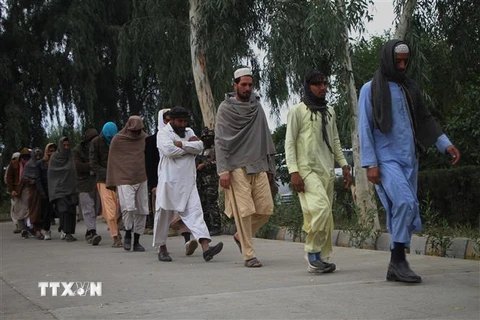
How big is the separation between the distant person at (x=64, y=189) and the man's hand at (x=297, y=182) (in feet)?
25.1

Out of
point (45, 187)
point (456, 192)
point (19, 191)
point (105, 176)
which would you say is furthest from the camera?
point (19, 191)

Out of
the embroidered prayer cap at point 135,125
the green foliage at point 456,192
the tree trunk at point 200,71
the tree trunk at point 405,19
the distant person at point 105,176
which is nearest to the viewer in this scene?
the embroidered prayer cap at point 135,125

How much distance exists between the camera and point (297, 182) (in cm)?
806

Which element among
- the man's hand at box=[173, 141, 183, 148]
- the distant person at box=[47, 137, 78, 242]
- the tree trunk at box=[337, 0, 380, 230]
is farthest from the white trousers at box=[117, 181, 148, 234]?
the distant person at box=[47, 137, 78, 242]

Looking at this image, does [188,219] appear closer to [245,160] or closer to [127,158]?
[245,160]

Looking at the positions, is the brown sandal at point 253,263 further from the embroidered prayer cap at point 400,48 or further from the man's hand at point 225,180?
the embroidered prayer cap at point 400,48

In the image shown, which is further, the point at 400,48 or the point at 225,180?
the point at 225,180

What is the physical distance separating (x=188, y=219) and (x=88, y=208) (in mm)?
4433

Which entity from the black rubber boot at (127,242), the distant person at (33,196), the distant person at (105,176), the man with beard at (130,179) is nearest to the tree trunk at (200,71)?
the distant person at (33,196)

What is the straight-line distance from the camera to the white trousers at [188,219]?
9953mm

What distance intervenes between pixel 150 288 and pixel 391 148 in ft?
7.78

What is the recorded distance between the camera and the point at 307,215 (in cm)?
810

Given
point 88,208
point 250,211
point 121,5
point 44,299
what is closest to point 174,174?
point 250,211

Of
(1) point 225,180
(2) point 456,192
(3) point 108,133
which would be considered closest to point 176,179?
(1) point 225,180
